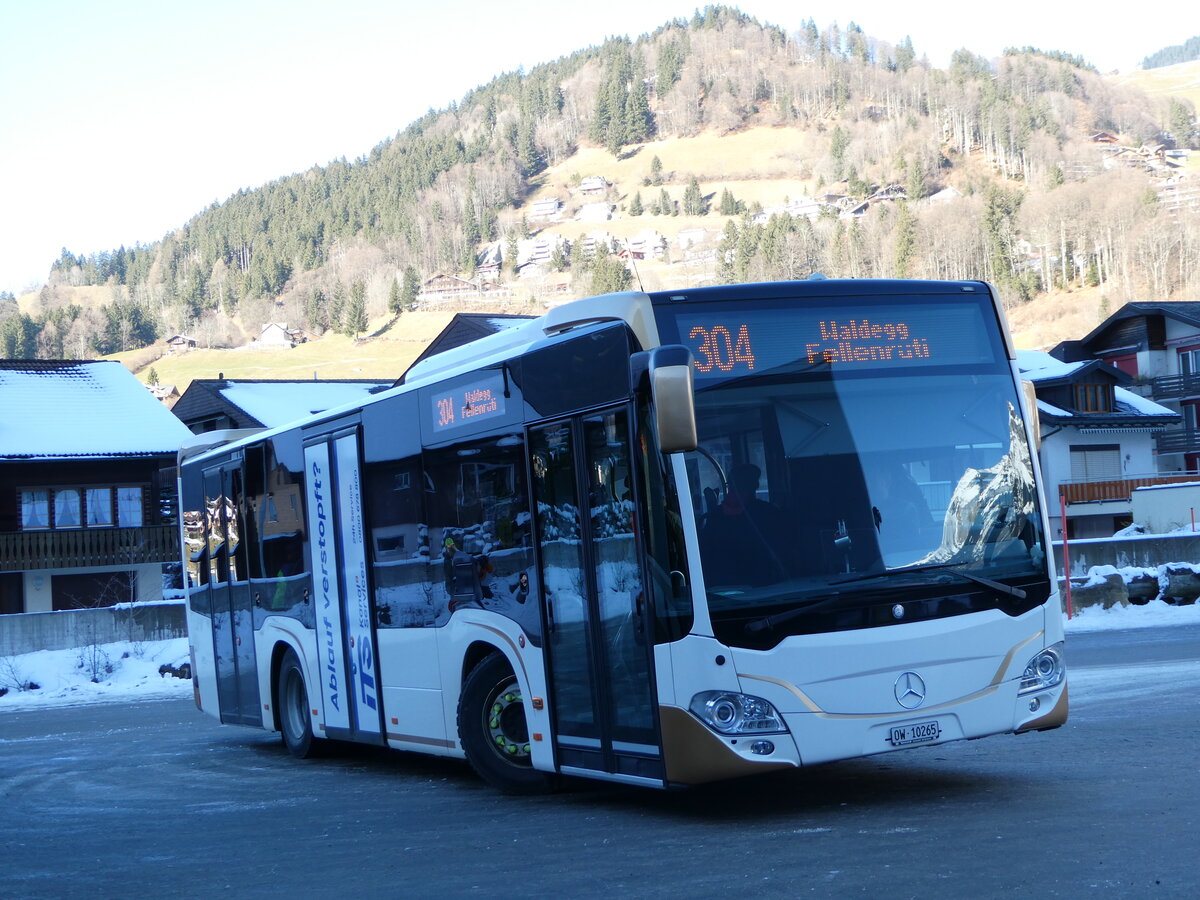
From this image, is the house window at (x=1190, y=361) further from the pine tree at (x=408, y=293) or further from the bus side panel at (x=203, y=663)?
the pine tree at (x=408, y=293)

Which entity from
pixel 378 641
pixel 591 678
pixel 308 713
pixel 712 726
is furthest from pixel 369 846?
pixel 308 713

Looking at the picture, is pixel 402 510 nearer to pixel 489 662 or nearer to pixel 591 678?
pixel 489 662

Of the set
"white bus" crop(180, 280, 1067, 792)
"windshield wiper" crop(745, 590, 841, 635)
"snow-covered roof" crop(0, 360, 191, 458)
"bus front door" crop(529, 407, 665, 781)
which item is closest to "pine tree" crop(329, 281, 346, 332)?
"snow-covered roof" crop(0, 360, 191, 458)

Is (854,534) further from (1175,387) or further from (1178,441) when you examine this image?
(1175,387)

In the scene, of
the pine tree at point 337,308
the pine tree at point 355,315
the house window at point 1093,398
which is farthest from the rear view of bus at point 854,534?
the pine tree at point 337,308

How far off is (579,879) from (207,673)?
960 centimetres

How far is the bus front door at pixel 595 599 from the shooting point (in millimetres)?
8367

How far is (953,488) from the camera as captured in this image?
851cm

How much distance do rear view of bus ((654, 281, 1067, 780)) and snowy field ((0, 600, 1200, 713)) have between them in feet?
54.9

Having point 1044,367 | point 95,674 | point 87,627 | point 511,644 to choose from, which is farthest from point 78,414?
point 511,644

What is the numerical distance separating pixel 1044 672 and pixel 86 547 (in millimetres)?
46030

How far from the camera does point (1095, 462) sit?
65.0m

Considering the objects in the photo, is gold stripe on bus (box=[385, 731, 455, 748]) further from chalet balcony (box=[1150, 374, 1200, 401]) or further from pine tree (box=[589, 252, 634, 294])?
pine tree (box=[589, 252, 634, 294])

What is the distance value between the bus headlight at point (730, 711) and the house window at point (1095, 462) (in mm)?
59087
